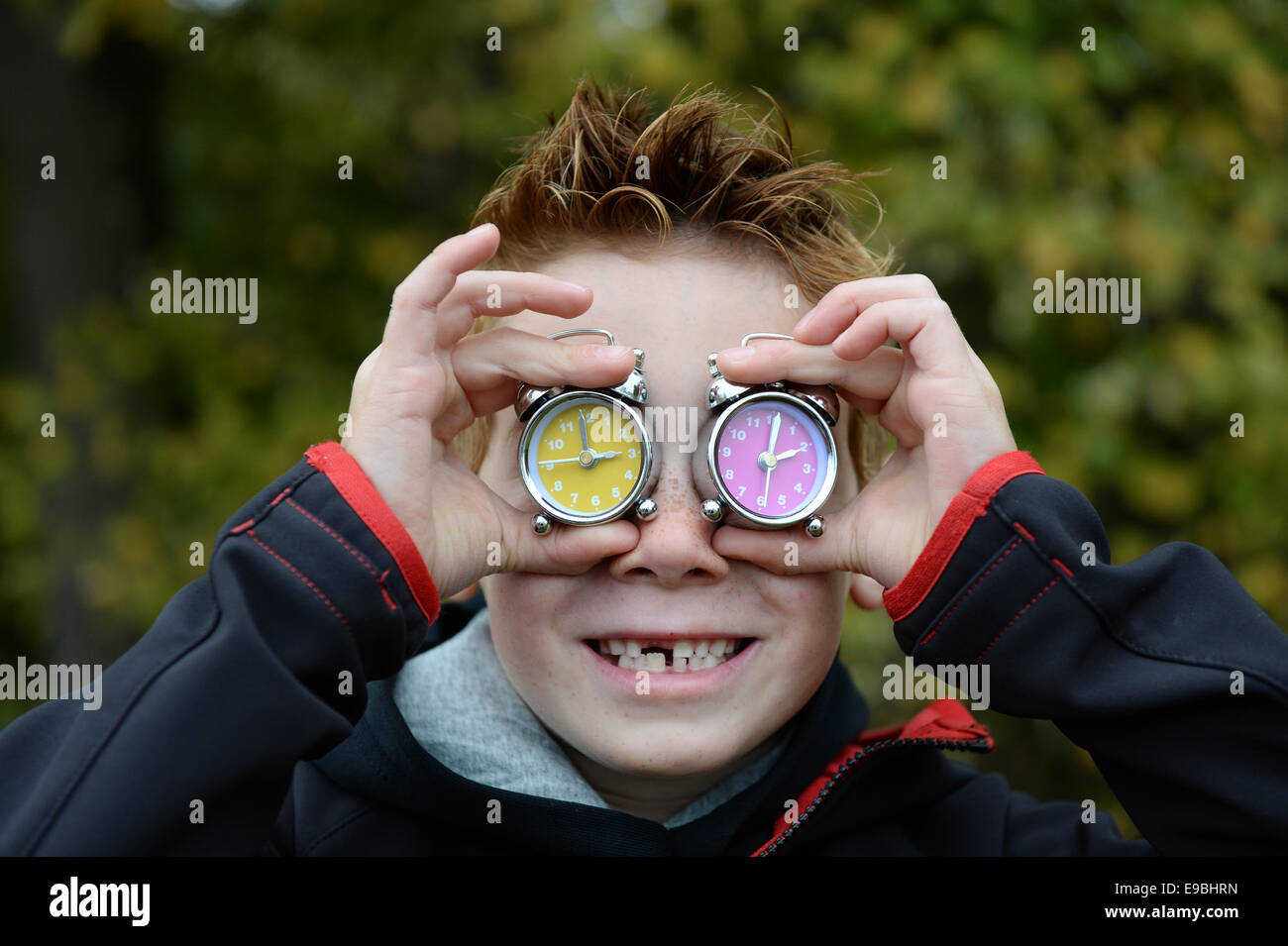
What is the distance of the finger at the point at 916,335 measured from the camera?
2121 millimetres

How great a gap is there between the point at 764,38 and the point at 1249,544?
2.76m

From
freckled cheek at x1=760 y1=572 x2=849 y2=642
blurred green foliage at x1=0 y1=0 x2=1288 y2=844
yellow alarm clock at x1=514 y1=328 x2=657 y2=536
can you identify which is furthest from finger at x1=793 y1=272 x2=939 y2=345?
blurred green foliage at x1=0 y1=0 x2=1288 y2=844

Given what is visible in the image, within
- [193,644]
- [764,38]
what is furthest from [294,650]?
[764,38]

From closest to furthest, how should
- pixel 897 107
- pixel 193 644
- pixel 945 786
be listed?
1. pixel 193 644
2. pixel 945 786
3. pixel 897 107

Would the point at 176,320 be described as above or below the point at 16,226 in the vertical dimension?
below

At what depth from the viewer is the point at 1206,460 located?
454 centimetres

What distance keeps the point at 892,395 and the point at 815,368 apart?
0.19 m

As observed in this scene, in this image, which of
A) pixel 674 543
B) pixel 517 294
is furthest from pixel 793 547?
pixel 517 294

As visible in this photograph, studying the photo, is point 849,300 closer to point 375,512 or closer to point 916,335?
point 916,335

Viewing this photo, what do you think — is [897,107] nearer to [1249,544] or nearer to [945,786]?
[1249,544]

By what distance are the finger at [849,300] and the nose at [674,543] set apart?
324 mm

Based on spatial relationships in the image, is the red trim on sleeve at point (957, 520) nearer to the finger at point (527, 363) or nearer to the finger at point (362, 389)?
the finger at point (527, 363)

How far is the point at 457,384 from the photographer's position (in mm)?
2223

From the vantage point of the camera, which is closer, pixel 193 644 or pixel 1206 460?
pixel 193 644
